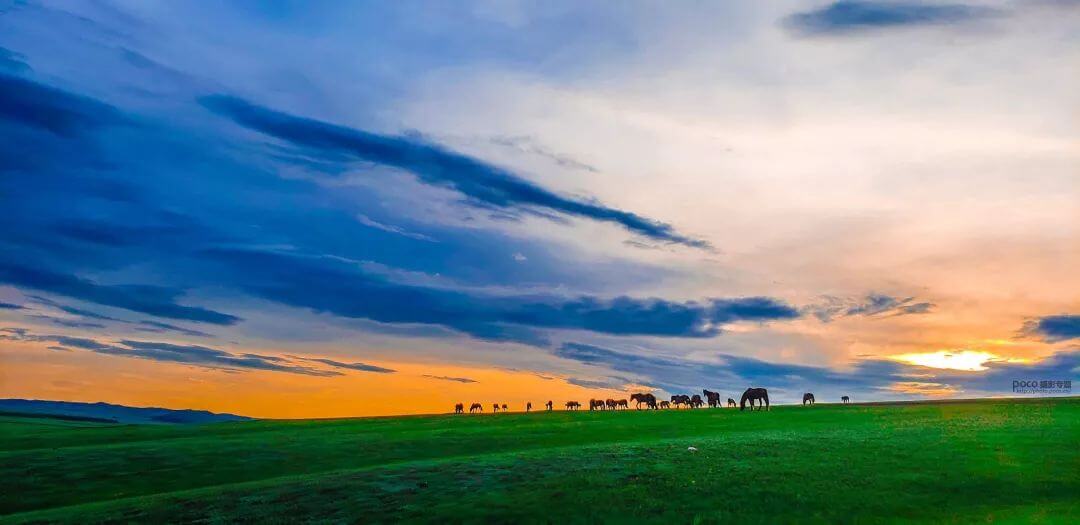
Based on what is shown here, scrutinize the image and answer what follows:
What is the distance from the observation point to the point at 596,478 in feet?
127

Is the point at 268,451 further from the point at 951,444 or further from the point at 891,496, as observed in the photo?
the point at 951,444

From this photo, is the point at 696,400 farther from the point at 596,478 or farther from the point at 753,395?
the point at 596,478

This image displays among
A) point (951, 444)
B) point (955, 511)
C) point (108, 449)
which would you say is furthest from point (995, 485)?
point (108, 449)

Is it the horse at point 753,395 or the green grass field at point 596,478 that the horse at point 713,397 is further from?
the green grass field at point 596,478

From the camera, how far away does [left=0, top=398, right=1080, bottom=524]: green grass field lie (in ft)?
107

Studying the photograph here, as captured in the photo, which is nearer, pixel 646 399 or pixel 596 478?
pixel 596 478

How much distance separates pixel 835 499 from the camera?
33.0m

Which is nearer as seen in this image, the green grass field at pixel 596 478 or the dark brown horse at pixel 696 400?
the green grass field at pixel 596 478

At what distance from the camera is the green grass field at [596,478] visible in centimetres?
3250

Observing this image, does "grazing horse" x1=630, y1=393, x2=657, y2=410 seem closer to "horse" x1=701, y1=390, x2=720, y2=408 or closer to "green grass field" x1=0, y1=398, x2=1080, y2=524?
"horse" x1=701, y1=390, x2=720, y2=408

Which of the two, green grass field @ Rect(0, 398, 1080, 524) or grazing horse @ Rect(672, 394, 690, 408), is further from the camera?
grazing horse @ Rect(672, 394, 690, 408)

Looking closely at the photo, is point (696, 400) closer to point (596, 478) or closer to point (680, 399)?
point (680, 399)

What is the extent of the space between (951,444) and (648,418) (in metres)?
38.8

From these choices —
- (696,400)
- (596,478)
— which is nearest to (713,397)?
(696,400)
